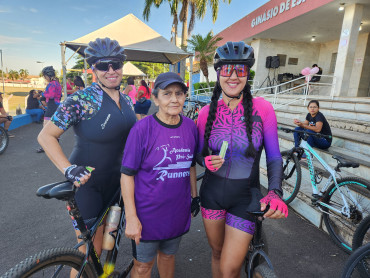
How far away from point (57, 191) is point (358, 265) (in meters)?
2.65

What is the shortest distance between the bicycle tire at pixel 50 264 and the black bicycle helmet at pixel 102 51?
1544 mm

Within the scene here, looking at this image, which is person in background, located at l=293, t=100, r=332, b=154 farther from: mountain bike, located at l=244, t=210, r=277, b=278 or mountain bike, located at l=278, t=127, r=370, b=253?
mountain bike, located at l=244, t=210, r=277, b=278

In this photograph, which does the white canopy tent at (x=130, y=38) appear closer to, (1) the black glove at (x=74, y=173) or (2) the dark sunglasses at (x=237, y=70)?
(2) the dark sunglasses at (x=237, y=70)

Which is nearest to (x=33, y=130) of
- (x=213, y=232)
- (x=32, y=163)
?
(x=32, y=163)

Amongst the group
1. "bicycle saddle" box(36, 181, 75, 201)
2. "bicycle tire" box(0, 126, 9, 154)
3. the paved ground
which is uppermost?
"bicycle saddle" box(36, 181, 75, 201)

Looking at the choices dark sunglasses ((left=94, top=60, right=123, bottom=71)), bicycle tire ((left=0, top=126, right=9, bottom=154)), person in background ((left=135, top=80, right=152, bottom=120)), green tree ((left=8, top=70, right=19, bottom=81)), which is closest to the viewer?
dark sunglasses ((left=94, top=60, right=123, bottom=71))

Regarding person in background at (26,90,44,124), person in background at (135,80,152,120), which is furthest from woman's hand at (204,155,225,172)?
person in background at (26,90,44,124)

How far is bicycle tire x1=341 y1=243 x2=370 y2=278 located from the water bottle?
2.15 meters

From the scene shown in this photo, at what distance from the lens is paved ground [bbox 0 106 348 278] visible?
2.74 m

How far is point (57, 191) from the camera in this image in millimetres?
1478

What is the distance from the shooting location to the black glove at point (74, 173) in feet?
5.16

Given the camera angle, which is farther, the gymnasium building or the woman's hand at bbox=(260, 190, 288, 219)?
the gymnasium building

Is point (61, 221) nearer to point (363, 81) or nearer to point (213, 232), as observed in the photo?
point (213, 232)

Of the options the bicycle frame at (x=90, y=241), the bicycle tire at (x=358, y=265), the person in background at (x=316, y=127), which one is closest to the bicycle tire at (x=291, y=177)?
the person in background at (x=316, y=127)
